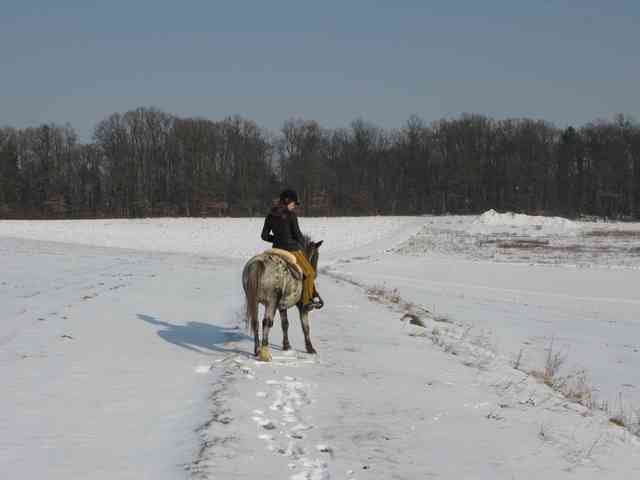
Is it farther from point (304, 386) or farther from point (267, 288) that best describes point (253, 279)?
point (304, 386)

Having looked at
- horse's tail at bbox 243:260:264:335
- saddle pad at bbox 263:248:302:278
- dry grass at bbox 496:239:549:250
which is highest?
saddle pad at bbox 263:248:302:278

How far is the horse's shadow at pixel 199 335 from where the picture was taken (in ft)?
34.7

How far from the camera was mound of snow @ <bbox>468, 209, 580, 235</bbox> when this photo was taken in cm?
A: 5928

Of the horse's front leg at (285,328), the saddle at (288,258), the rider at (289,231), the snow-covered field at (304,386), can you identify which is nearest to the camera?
the snow-covered field at (304,386)

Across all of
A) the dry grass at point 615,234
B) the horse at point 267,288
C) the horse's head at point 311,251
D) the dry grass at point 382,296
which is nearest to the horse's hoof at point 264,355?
the horse at point 267,288

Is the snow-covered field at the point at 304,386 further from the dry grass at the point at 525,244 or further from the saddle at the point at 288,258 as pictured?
the dry grass at the point at 525,244

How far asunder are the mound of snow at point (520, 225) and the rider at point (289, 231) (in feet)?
166

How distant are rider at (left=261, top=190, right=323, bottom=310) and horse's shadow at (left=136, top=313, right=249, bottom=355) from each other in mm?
1622

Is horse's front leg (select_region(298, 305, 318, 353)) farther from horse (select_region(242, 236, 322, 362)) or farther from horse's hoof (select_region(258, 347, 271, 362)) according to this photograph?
horse's hoof (select_region(258, 347, 271, 362))

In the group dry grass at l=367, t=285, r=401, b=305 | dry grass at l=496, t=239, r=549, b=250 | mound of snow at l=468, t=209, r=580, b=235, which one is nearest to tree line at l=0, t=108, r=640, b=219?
mound of snow at l=468, t=209, r=580, b=235

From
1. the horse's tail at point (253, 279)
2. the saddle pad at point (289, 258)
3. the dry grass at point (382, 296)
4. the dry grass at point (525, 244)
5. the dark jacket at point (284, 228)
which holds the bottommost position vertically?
the dry grass at point (382, 296)

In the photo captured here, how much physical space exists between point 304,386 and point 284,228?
9.36 ft

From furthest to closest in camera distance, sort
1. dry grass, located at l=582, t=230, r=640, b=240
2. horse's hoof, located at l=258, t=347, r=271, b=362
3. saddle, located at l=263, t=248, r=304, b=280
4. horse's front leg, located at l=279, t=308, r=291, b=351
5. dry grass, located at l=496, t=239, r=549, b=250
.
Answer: dry grass, located at l=582, t=230, r=640, b=240
dry grass, located at l=496, t=239, r=549, b=250
horse's front leg, located at l=279, t=308, r=291, b=351
saddle, located at l=263, t=248, r=304, b=280
horse's hoof, located at l=258, t=347, r=271, b=362

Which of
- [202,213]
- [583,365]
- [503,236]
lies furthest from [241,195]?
[583,365]
